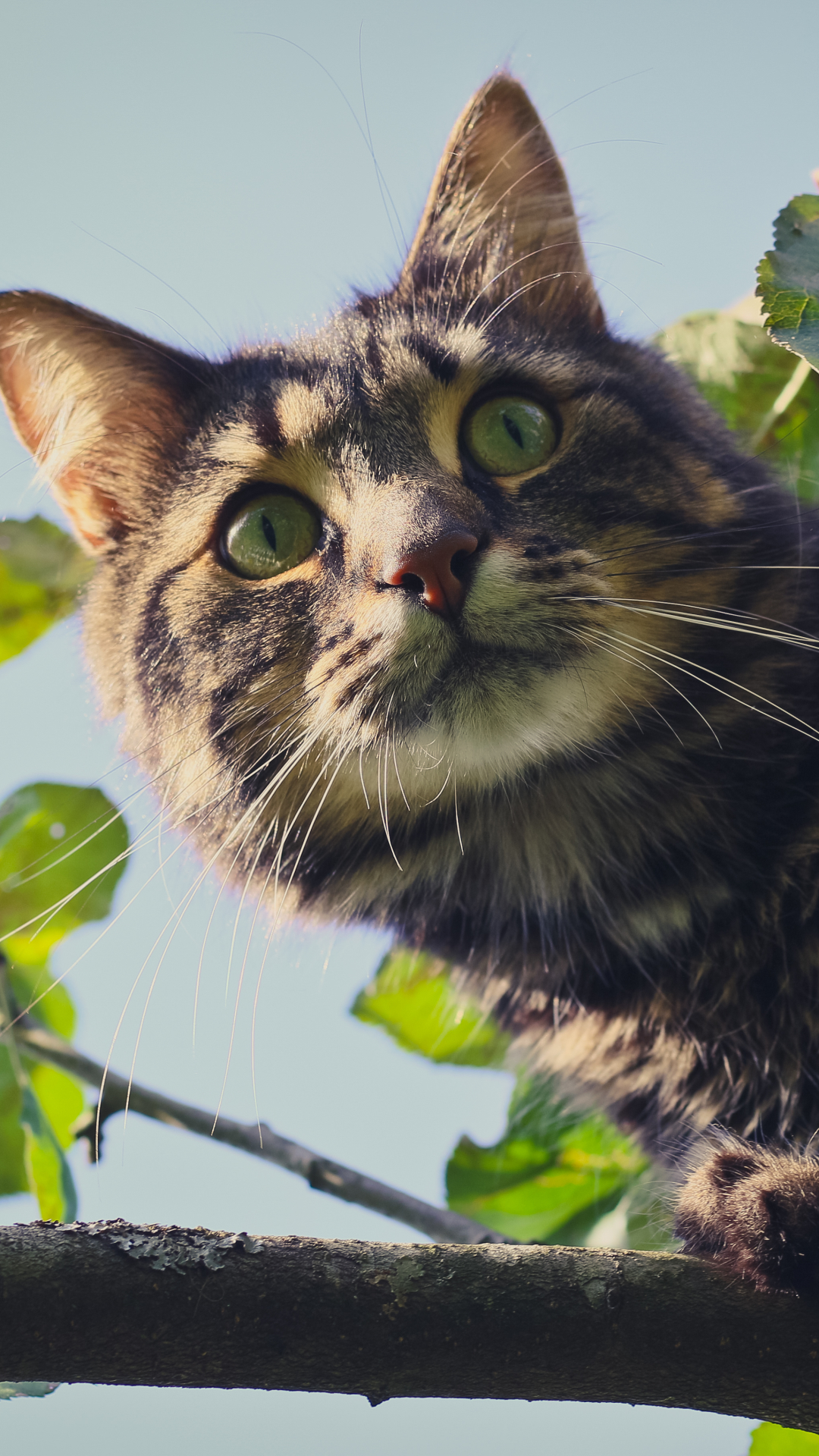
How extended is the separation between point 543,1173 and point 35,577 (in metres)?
1.49

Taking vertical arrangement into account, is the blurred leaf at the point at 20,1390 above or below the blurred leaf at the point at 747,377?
below

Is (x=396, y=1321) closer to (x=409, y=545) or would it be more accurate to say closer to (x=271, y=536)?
(x=409, y=545)

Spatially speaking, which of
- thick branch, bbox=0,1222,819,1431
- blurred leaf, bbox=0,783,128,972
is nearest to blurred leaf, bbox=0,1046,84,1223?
blurred leaf, bbox=0,783,128,972

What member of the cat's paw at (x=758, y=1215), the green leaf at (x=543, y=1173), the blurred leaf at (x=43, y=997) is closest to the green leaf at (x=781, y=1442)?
the cat's paw at (x=758, y=1215)

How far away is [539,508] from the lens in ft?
5.05

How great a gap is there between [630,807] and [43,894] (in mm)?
991

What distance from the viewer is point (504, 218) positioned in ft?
6.78

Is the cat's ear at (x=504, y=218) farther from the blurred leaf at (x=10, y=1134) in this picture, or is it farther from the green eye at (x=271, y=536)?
the blurred leaf at (x=10, y=1134)

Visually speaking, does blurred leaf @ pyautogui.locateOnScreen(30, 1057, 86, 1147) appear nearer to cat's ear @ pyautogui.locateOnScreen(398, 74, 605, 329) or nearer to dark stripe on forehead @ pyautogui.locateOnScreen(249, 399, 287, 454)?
dark stripe on forehead @ pyautogui.locateOnScreen(249, 399, 287, 454)

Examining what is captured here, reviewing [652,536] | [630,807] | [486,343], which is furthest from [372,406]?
[630,807]

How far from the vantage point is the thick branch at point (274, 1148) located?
167cm

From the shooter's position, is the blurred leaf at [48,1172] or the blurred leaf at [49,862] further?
the blurred leaf at [49,862]

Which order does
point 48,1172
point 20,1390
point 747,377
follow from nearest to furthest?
point 20,1390 < point 48,1172 < point 747,377

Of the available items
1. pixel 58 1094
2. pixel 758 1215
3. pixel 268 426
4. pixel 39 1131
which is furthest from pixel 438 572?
pixel 58 1094
